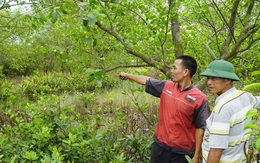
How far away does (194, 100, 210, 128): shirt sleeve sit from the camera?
266cm

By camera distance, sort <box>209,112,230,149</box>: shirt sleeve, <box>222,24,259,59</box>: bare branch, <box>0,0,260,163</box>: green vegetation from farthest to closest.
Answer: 1. <box>222,24,259,59</box>: bare branch
2. <box>0,0,260,163</box>: green vegetation
3. <box>209,112,230,149</box>: shirt sleeve

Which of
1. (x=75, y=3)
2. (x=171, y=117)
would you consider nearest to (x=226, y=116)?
(x=171, y=117)

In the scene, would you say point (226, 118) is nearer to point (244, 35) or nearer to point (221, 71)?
point (221, 71)

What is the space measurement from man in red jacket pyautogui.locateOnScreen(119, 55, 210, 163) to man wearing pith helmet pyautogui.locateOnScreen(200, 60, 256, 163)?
480 mm

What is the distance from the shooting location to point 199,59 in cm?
490

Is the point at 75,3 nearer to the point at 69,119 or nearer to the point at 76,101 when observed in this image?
the point at 69,119

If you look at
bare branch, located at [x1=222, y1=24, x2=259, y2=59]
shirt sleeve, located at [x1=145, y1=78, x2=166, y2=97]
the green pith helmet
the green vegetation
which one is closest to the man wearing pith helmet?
the green pith helmet

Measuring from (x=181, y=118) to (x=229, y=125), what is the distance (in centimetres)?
76

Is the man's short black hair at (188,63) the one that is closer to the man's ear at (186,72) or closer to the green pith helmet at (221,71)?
the man's ear at (186,72)

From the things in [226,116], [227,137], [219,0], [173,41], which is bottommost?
[227,137]

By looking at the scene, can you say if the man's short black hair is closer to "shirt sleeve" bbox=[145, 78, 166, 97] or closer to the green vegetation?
"shirt sleeve" bbox=[145, 78, 166, 97]

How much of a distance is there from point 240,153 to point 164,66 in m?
2.14

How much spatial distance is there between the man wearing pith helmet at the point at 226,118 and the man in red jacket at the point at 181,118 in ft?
1.57

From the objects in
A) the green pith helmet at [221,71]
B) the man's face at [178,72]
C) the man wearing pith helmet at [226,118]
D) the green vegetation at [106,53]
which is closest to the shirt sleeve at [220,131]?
the man wearing pith helmet at [226,118]
